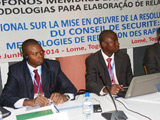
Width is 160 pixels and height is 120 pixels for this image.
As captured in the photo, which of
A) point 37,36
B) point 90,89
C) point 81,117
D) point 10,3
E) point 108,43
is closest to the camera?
point 81,117

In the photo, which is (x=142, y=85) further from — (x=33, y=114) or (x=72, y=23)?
(x=72, y=23)

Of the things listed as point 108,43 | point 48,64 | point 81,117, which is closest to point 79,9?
point 108,43

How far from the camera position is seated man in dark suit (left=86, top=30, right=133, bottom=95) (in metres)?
2.48

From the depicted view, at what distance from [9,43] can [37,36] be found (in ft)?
1.39

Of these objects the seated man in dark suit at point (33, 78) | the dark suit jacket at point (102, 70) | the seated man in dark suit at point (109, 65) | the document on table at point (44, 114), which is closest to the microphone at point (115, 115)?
the document on table at point (44, 114)

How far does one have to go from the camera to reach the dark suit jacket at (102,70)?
2.40 metres

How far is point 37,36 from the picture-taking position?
122 inches

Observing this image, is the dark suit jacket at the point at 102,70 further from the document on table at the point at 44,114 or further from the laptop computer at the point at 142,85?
the document on table at the point at 44,114

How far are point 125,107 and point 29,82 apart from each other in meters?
1.05

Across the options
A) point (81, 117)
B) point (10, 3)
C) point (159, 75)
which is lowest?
point (81, 117)

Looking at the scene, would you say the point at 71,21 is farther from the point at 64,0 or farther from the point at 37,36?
the point at 37,36

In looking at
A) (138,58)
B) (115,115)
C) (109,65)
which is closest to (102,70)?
(109,65)

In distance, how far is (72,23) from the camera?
10.7 feet

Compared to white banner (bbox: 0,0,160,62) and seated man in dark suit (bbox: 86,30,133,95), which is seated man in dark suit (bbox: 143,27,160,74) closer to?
seated man in dark suit (bbox: 86,30,133,95)
